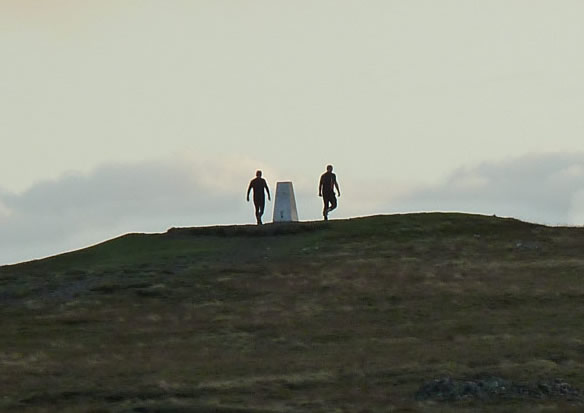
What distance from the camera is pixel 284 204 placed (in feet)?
208

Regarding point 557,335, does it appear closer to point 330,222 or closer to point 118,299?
point 118,299

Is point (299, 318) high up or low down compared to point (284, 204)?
down

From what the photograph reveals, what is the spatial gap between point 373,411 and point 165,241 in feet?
92.3

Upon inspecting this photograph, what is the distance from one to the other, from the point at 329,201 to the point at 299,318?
16521 millimetres

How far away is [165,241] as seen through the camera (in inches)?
2376

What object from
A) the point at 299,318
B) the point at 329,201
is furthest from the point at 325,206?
the point at 299,318

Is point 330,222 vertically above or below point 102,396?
above

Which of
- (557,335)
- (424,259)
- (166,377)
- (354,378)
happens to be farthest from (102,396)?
(424,259)

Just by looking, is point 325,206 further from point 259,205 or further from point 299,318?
point 299,318

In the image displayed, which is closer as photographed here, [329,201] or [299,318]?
[299,318]

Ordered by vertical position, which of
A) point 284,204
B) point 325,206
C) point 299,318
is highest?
point 284,204

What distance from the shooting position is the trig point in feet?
208

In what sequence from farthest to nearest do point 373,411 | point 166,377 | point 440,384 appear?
point 166,377
point 440,384
point 373,411

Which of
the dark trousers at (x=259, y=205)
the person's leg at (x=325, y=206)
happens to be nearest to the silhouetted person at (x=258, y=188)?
the dark trousers at (x=259, y=205)
